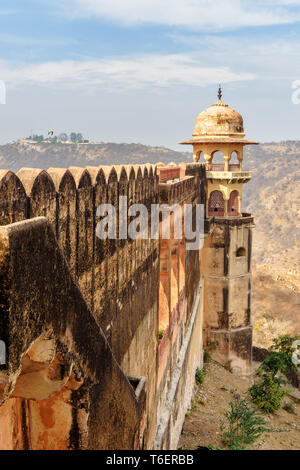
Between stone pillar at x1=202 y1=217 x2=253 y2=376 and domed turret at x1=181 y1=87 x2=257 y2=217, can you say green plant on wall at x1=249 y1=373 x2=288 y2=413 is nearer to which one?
stone pillar at x1=202 y1=217 x2=253 y2=376

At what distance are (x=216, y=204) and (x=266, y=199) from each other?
64112 millimetres

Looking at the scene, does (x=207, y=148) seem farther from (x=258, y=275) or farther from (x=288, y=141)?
(x=288, y=141)

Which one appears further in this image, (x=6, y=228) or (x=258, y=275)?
(x=258, y=275)

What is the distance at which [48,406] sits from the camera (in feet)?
8.01

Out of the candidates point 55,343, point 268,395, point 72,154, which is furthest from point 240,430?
point 72,154

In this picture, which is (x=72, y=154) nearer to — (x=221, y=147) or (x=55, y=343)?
(x=221, y=147)

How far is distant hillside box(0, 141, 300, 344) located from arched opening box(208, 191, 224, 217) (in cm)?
1269

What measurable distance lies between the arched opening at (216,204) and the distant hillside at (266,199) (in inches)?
500

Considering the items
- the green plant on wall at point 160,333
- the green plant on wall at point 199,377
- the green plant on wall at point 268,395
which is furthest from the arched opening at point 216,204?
the green plant on wall at point 160,333

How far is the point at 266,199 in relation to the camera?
78.4m

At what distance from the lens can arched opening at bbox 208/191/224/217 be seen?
17.2 meters

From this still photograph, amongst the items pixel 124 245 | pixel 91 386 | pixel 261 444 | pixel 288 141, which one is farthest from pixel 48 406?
pixel 288 141

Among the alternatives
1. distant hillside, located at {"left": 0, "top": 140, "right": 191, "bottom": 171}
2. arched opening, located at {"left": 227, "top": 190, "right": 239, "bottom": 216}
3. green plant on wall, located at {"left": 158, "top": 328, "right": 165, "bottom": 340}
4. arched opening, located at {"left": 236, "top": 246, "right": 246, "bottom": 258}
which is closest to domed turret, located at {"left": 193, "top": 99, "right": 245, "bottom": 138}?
arched opening, located at {"left": 227, "top": 190, "right": 239, "bottom": 216}
